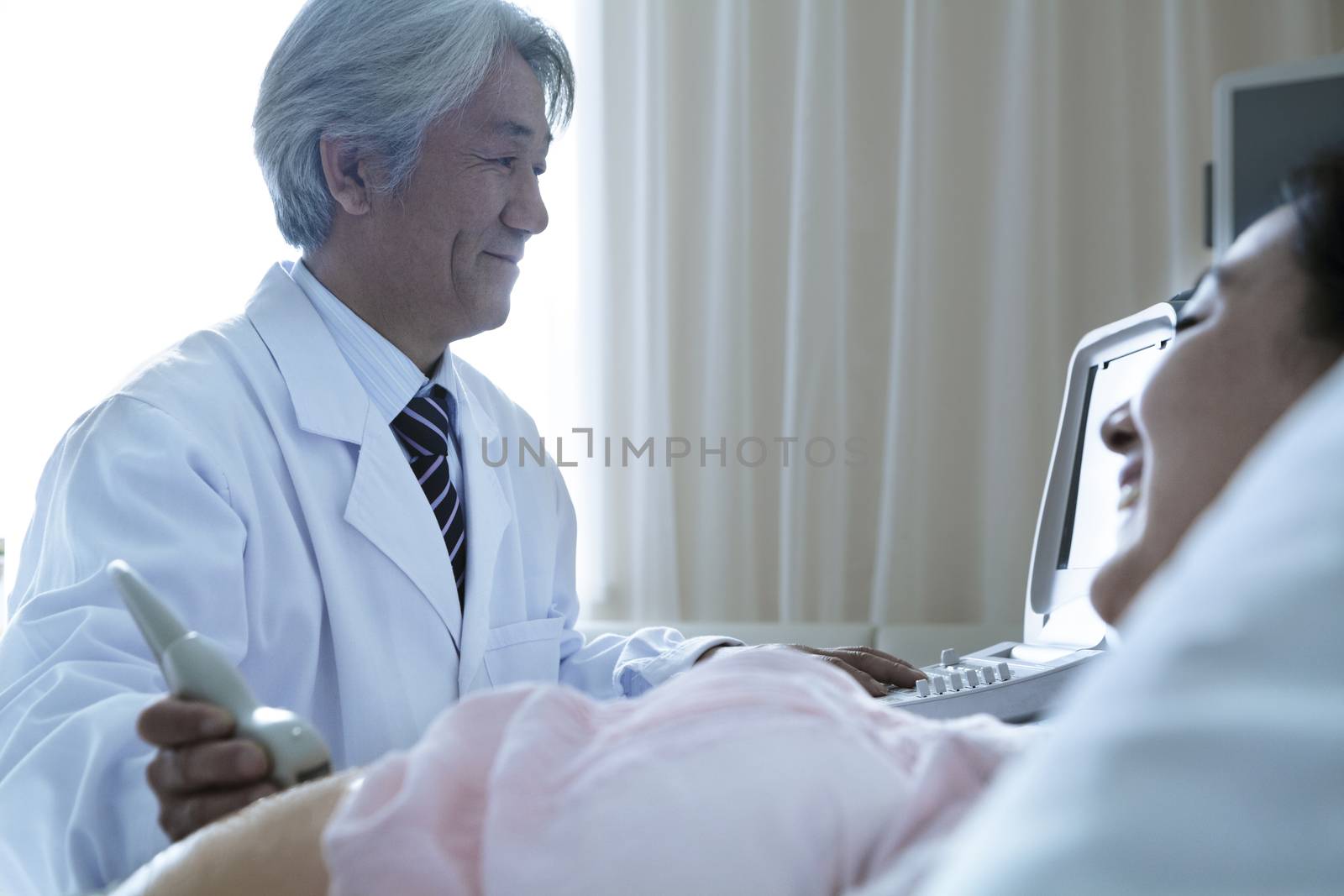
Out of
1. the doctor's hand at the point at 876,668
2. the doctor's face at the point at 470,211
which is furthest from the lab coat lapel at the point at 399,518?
the doctor's hand at the point at 876,668

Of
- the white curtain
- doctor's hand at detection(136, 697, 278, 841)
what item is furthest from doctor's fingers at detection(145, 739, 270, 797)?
the white curtain

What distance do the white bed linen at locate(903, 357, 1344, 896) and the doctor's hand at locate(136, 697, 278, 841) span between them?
47 cm

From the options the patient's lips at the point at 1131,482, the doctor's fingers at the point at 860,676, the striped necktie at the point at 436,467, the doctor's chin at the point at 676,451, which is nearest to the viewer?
the doctor's chin at the point at 676,451

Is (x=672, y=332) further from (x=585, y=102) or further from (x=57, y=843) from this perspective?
(x=57, y=843)

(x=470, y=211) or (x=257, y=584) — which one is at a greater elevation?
(x=470, y=211)

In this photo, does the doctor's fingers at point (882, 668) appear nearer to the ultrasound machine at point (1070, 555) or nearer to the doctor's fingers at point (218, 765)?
the ultrasound machine at point (1070, 555)

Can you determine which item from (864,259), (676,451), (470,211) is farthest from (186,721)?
(864,259)

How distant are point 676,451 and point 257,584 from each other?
1.37m

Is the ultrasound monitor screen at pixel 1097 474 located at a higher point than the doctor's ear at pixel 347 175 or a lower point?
lower

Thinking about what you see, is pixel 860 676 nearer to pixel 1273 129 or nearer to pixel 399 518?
pixel 399 518

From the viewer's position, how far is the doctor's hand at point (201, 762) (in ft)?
1.87

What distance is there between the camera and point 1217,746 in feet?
0.58

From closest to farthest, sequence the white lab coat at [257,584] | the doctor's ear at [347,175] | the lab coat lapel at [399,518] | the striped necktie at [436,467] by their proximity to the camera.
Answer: the white lab coat at [257,584] → the lab coat lapel at [399,518] → the striped necktie at [436,467] → the doctor's ear at [347,175]

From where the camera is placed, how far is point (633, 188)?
94.9 inches
